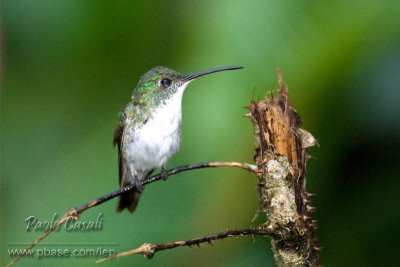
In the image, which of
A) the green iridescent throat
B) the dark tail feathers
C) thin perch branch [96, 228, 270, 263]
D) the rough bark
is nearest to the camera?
thin perch branch [96, 228, 270, 263]

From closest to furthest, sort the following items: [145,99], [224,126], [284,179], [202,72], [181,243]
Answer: [181,243] → [284,179] → [224,126] → [202,72] → [145,99]

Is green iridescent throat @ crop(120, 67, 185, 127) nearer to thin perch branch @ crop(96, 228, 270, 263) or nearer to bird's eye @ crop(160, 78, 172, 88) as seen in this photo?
bird's eye @ crop(160, 78, 172, 88)

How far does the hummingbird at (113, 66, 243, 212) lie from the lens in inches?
161

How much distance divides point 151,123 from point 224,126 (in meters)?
0.82

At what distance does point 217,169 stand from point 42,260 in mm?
996

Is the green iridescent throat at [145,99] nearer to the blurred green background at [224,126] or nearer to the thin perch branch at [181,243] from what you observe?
the blurred green background at [224,126]

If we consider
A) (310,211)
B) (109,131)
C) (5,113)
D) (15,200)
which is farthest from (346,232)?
(5,113)

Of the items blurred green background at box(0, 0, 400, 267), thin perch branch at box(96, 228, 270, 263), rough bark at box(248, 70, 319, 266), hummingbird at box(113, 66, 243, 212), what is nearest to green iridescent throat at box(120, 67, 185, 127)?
hummingbird at box(113, 66, 243, 212)

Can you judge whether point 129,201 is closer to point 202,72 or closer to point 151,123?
point 151,123

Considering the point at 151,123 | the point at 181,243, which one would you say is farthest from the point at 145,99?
the point at 181,243

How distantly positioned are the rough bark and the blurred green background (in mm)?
665

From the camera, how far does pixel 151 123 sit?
4.18 m

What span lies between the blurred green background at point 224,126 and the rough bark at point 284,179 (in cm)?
67

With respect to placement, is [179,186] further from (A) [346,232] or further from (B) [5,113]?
(B) [5,113]
